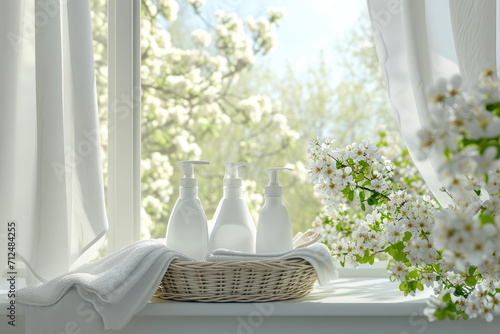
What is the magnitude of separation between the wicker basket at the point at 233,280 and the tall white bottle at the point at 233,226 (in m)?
0.11

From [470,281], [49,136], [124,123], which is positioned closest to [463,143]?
[470,281]

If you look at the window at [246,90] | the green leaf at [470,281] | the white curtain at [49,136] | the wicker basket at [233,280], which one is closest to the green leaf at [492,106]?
the green leaf at [470,281]

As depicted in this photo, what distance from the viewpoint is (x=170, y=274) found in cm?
112

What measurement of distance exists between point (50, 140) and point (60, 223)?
0.18 m

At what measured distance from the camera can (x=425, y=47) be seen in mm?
1218

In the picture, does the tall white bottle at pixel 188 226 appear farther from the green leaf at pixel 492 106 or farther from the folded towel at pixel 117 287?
the green leaf at pixel 492 106

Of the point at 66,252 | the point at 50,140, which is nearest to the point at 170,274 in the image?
the point at 66,252

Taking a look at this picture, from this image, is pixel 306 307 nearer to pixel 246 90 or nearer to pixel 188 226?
pixel 188 226

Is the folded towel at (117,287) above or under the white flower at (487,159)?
under

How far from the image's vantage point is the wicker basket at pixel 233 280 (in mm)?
1084

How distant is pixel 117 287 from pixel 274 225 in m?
0.36

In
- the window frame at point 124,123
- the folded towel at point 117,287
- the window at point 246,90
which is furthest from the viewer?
the window at point 246,90

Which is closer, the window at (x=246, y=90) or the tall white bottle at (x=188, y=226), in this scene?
the tall white bottle at (x=188, y=226)

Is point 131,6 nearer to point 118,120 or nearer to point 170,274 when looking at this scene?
point 118,120
